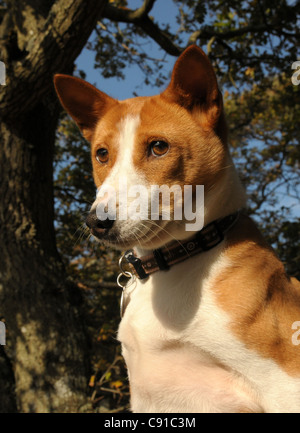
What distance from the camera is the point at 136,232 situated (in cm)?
204

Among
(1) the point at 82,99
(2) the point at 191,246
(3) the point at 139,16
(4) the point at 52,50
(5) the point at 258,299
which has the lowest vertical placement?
(5) the point at 258,299

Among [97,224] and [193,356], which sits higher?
[97,224]

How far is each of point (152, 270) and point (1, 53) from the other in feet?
9.23

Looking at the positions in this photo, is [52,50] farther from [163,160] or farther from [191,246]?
[191,246]

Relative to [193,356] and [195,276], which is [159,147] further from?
[193,356]

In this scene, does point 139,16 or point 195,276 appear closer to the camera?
point 195,276

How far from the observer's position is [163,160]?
2.17 metres

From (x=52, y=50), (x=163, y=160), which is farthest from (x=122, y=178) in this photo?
(x=52, y=50)

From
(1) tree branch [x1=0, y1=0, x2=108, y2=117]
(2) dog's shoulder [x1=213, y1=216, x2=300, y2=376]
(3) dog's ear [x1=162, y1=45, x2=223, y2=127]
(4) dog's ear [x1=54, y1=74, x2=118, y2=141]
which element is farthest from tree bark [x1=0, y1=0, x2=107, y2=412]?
(2) dog's shoulder [x1=213, y1=216, x2=300, y2=376]

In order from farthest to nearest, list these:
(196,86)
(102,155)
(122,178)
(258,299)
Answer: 1. (102,155)
2. (196,86)
3. (122,178)
4. (258,299)

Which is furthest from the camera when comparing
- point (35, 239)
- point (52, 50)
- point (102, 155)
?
point (35, 239)

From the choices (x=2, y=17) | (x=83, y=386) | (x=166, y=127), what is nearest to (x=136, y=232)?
(x=166, y=127)

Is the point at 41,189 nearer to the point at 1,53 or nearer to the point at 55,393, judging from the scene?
the point at 1,53

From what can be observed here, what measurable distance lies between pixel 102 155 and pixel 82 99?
528mm
